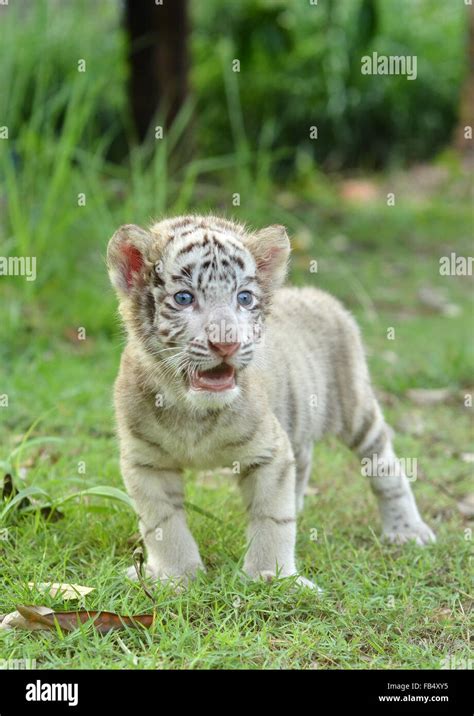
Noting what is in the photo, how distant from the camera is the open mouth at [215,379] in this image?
160 inches

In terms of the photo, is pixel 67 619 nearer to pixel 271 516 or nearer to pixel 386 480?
pixel 271 516

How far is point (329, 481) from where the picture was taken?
19.4ft

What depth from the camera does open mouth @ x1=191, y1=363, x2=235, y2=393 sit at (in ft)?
13.3

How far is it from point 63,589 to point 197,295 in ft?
4.06

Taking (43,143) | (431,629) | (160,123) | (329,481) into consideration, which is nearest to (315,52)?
(160,123)

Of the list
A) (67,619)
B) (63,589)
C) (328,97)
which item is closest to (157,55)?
(328,97)

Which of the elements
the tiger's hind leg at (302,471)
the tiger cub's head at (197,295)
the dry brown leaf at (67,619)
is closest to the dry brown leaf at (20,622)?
the dry brown leaf at (67,619)

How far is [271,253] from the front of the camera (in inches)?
175

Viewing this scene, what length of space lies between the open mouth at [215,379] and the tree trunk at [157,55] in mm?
6554

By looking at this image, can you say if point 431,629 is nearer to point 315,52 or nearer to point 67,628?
point 67,628

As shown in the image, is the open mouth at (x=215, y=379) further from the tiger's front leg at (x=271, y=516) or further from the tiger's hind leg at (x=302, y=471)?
the tiger's hind leg at (x=302, y=471)

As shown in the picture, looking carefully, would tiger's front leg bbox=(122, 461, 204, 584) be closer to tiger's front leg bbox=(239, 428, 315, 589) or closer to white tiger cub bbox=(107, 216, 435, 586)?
white tiger cub bbox=(107, 216, 435, 586)

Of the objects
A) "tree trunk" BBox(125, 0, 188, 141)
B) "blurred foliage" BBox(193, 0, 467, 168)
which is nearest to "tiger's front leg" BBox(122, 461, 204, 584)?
"tree trunk" BBox(125, 0, 188, 141)
